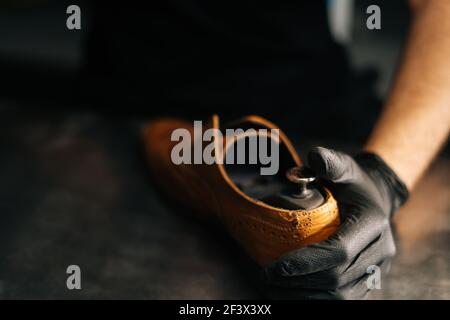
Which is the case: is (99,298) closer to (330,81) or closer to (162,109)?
(162,109)

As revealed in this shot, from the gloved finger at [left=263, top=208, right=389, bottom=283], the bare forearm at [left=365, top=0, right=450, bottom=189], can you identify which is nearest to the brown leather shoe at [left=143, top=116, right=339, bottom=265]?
the gloved finger at [left=263, top=208, right=389, bottom=283]

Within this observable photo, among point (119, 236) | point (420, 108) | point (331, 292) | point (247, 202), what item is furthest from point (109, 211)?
point (420, 108)

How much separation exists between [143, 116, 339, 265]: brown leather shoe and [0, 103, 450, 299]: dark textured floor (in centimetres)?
7

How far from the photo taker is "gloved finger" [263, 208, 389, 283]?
79cm

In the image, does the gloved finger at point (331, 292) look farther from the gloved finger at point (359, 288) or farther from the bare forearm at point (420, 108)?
the bare forearm at point (420, 108)

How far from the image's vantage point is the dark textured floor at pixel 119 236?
94 centimetres

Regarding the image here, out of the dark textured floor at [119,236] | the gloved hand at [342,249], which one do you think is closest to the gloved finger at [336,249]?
the gloved hand at [342,249]

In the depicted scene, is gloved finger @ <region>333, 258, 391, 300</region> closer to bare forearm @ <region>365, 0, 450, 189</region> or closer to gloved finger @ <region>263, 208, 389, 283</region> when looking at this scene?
gloved finger @ <region>263, 208, 389, 283</region>

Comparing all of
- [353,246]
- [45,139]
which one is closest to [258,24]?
[45,139]

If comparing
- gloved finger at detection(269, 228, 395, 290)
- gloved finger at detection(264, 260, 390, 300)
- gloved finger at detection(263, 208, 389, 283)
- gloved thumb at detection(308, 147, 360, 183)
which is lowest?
gloved finger at detection(264, 260, 390, 300)

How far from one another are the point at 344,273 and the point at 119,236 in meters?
0.47

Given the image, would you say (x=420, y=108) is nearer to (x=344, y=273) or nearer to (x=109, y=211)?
(x=344, y=273)

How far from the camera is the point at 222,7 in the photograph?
53.3 inches

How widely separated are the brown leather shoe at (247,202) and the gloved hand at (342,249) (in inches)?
1.2
